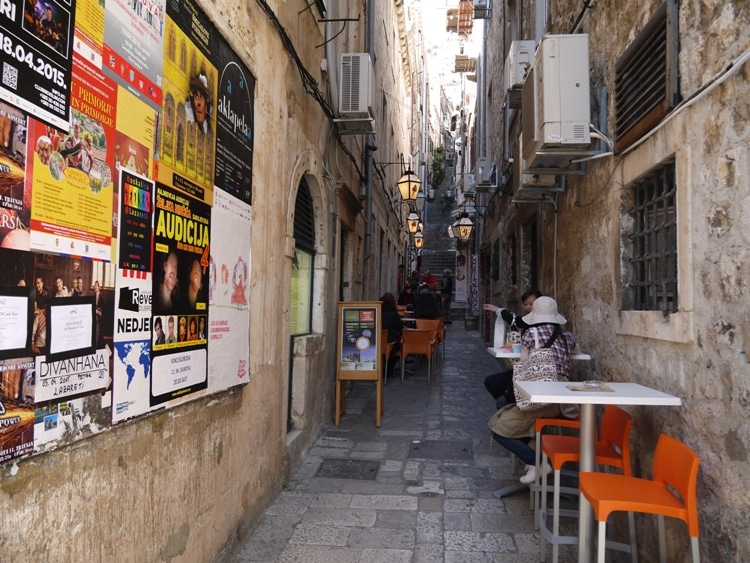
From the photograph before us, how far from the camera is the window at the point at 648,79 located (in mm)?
3129

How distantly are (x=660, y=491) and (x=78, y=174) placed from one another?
9.31 feet

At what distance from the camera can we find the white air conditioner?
647 centimetres

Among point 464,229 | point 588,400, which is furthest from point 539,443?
point 464,229

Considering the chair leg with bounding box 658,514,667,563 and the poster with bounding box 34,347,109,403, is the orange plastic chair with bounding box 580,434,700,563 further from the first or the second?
the poster with bounding box 34,347,109,403

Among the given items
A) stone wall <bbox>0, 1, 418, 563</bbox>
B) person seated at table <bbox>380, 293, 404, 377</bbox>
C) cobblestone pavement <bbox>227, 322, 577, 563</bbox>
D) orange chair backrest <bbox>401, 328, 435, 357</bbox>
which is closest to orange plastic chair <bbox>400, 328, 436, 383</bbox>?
orange chair backrest <bbox>401, 328, 435, 357</bbox>

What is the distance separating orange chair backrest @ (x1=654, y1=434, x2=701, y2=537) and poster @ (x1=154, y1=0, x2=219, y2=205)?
8.76 feet

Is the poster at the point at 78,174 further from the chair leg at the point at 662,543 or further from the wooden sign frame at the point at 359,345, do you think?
the wooden sign frame at the point at 359,345

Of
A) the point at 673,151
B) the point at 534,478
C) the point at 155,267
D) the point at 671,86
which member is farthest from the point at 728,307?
the point at 155,267

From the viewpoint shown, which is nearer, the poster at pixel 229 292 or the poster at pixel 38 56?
the poster at pixel 38 56

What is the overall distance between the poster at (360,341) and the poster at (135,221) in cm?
413

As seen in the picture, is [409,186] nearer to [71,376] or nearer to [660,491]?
[660,491]

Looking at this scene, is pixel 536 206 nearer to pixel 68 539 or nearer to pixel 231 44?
pixel 231 44

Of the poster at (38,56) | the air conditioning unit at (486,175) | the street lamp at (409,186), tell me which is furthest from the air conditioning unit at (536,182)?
the street lamp at (409,186)

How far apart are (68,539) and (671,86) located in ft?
11.7
